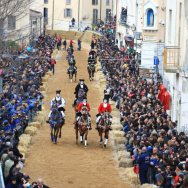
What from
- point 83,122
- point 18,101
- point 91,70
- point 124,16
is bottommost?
point 83,122

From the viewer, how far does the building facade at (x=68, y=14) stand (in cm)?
10294

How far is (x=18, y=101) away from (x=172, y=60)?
738 cm

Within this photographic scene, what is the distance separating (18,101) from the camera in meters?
38.9

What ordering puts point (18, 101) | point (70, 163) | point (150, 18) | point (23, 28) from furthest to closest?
point (23, 28) < point (150, 18) < point (18, 101) < point (70, 163)

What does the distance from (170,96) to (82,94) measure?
4253 mm

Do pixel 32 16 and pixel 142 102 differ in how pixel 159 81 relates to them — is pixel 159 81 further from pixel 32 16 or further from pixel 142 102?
pixel 32 16

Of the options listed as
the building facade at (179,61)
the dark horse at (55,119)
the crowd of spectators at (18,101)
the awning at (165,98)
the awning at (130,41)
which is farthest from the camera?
the awning at (130,41)

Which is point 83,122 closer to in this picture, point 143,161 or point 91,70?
point 143,161

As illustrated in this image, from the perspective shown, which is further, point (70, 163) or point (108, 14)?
point (108, 14)

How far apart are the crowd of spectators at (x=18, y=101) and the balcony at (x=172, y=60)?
21.3 feet

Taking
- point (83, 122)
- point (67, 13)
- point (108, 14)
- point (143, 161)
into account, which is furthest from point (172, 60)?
point (108, 14)

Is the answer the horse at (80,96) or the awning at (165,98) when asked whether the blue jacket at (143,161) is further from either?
the awning at (165,98)

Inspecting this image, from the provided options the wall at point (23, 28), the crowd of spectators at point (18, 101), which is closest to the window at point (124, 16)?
the crowd of spectators at point (18, 101)

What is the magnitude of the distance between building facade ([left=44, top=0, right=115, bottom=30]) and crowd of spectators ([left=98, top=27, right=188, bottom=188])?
5163cm
